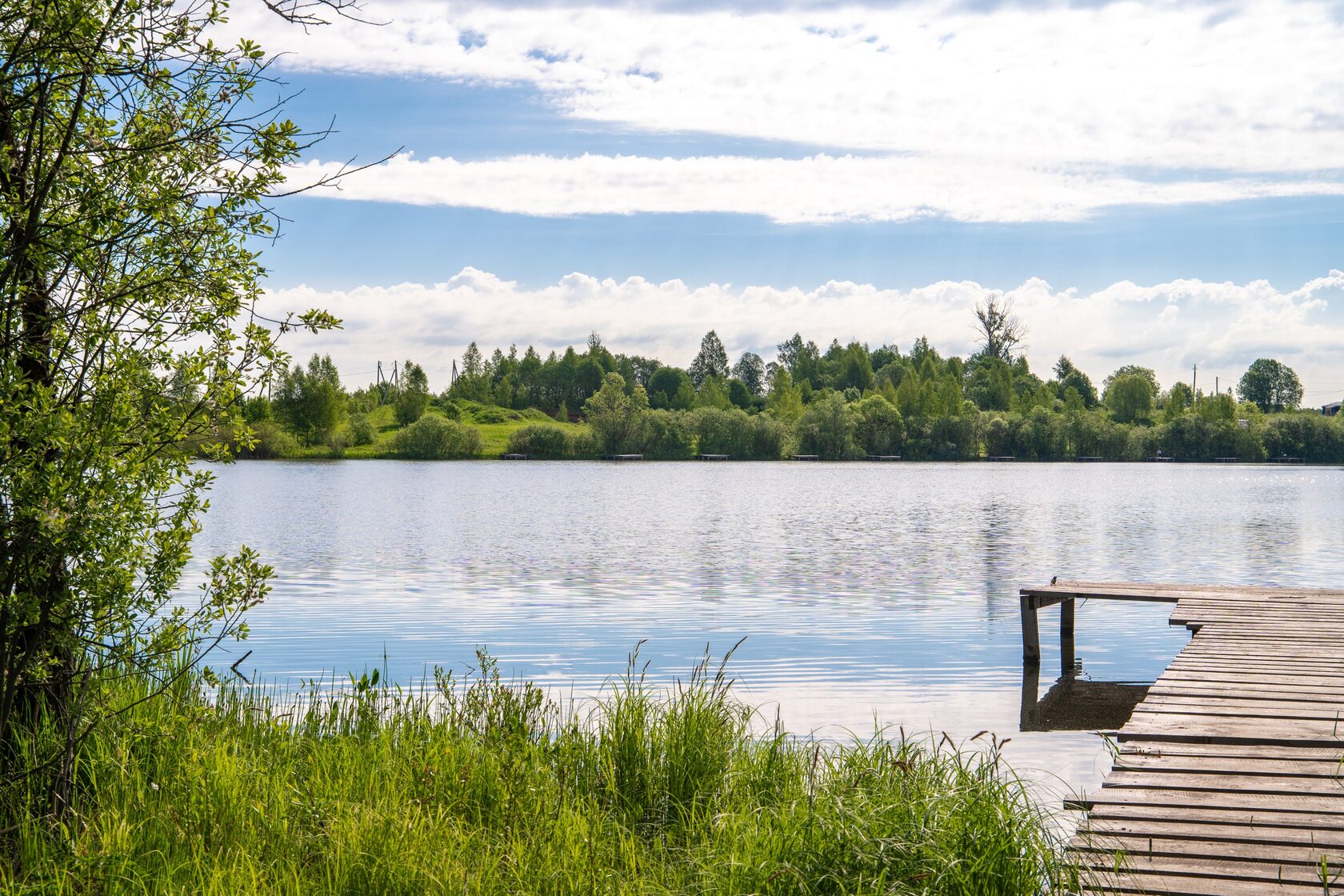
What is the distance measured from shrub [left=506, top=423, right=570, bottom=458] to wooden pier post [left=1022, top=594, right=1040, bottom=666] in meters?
94.7

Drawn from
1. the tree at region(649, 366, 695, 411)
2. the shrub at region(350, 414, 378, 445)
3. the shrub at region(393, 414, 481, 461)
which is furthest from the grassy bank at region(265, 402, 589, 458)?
the tree at region(649, 366, 695, 411)

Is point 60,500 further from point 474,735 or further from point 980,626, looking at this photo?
point 980,626

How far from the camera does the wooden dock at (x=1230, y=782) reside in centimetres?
448

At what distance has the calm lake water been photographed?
13.0 m

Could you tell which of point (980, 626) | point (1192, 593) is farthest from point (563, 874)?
point (980, 626)

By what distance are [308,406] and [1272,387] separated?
11420 centimetres

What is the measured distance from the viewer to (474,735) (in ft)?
23.8

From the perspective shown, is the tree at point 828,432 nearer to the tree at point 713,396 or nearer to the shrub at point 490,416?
the tree at point 713,396

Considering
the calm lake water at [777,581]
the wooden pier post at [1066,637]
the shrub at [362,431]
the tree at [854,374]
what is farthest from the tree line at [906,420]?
the wooden pier post at [1066,637]

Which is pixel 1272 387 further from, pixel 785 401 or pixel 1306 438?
pixel 785 401

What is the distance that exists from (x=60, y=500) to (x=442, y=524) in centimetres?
3096

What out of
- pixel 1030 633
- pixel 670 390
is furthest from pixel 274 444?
pixel 1030 633

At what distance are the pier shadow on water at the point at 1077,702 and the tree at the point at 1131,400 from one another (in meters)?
119

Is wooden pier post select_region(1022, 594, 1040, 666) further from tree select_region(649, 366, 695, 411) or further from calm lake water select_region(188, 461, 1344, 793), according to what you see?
tree select_region(649, 366, 695, 411)
